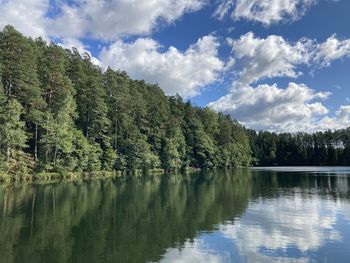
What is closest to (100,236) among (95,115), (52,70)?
(52,70)

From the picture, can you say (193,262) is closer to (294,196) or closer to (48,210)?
(48,210)

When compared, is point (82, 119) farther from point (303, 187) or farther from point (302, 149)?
point (302, 149)

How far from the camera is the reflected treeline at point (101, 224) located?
13.7m

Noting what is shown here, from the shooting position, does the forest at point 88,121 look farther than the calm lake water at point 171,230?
Yes

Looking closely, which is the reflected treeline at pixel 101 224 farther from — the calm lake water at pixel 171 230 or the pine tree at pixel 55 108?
the pine tree at pixel 55 108

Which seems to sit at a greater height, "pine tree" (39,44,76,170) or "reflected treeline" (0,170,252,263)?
"pine tree" (39,44,76,170)

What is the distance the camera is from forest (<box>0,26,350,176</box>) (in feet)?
171

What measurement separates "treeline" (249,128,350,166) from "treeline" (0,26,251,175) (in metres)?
51.8

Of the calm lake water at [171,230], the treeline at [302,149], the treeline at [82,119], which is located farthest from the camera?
the treeline at [302,149]

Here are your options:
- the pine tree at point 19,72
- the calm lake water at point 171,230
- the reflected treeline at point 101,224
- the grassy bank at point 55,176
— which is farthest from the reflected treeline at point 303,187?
the pine tree at point 19,72

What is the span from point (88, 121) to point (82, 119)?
66.9 inches

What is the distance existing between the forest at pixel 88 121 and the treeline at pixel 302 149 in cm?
3006

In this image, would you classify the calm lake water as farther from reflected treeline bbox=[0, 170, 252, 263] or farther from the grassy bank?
the grassy bank

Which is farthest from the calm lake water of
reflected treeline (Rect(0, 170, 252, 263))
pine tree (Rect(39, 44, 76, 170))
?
pine tree (Rect(39, 44, 76, 170))
